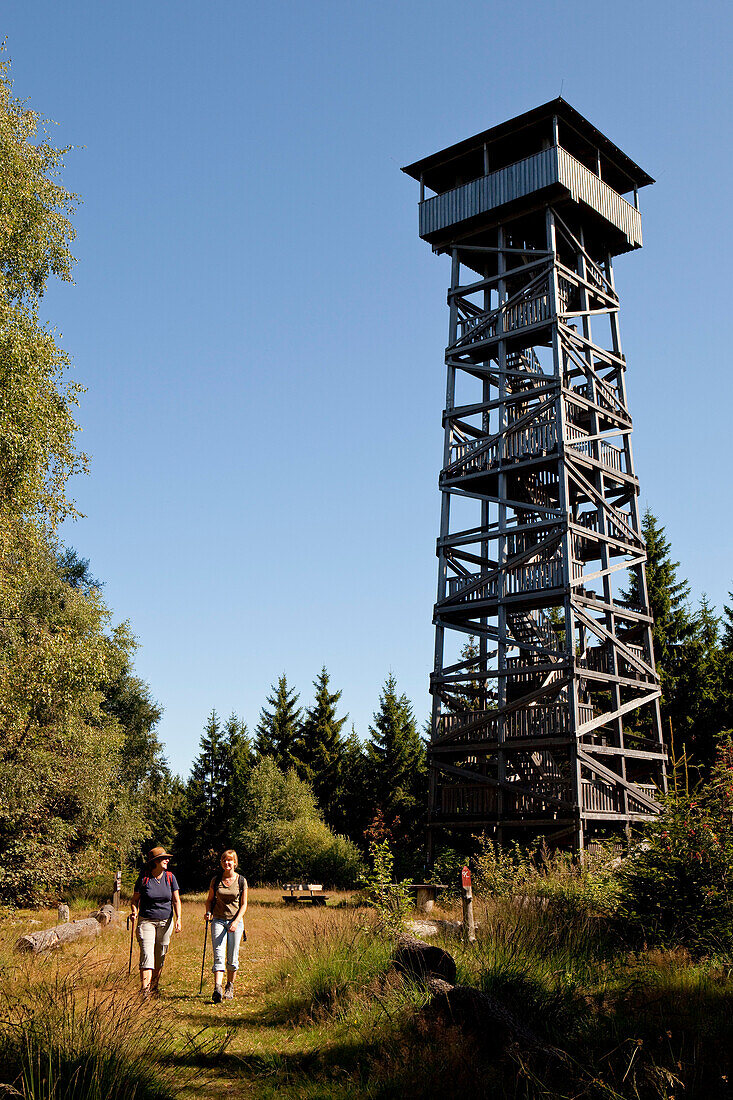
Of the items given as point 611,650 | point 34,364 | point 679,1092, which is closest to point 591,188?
point 611,650

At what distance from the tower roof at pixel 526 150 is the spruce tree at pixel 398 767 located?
91.5 feet

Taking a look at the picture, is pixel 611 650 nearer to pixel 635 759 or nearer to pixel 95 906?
pixel 635 759

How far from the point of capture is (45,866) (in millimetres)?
26562

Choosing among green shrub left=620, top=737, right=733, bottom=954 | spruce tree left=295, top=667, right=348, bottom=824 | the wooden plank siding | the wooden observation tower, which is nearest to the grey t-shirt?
green shrub left=620, top=737, right=733, bottom=954

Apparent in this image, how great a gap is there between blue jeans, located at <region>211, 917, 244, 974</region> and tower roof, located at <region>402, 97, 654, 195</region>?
26180mm

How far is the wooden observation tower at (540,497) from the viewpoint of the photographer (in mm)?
24984

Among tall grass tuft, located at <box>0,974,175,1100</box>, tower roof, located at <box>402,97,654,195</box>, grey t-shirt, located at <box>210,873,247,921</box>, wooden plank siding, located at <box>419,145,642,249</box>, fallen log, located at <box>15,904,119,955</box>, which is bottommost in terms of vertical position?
fallen log, located at <box>15,904,119,955</box>

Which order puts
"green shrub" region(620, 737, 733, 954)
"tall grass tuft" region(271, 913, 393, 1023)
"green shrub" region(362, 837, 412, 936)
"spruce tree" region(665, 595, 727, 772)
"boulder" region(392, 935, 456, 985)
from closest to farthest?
"boulder" region(392, 935, 456, 985), "tall grass tuft" region(271, 913, 393, 1023), "green shrub" region(362, 837, 412, 936), "green shrub" region(620, 737, 733, 954), "spruce tree" region(665, 595, 727, 772)

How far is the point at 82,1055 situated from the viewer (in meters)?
5.84

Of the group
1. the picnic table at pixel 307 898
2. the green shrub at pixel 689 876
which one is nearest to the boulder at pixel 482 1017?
the green shrub at pixel 689 876

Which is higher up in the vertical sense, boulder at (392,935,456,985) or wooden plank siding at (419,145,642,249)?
wooden plank siding at (419,145,642,249)

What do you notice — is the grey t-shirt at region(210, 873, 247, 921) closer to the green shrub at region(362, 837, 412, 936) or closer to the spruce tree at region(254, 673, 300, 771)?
the green shrub at region(362, 837, 412, 936)

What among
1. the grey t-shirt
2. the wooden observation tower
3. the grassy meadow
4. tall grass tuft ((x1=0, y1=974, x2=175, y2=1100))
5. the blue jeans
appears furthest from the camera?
the wooden observation tower

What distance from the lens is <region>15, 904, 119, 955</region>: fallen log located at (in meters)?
14.5
